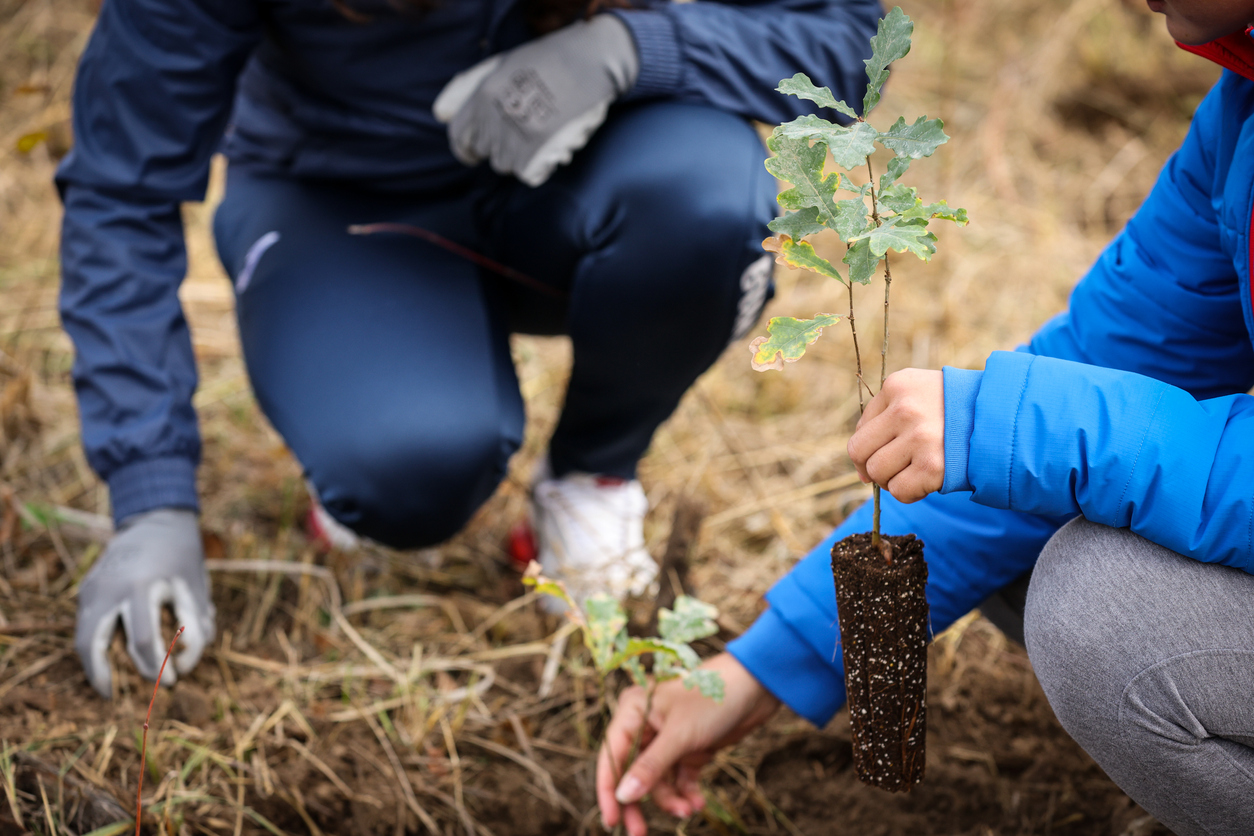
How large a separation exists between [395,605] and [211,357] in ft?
3.32

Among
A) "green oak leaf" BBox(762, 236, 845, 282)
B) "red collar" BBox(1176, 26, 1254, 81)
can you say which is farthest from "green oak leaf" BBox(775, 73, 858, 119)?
"red collar" BBox(1176, 26, 1254, 81)

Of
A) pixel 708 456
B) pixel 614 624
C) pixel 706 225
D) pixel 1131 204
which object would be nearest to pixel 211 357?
pixel 708 456

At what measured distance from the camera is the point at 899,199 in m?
0.75

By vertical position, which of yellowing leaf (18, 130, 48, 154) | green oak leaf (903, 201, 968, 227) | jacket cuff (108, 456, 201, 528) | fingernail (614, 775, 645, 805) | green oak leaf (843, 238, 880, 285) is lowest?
jacket cuff (108, 456, 201, 528)

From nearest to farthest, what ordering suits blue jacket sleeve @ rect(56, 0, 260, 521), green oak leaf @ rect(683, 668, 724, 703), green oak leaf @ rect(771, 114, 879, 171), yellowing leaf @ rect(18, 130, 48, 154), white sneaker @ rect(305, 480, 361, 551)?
1. green oak leaf @ rect(771, 114, 879, 171)
2. green oak leaf @ rect(683, 668, 724, 703)
3. blue jacket sleeve @ rect(56, 0, 260, 521)
4. yellowing leaf @ rect(18, 130, 48, 154)
5. white sneaker @ rect(305, 480, 361, 551)

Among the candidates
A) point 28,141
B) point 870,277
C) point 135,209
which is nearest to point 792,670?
point 870,277

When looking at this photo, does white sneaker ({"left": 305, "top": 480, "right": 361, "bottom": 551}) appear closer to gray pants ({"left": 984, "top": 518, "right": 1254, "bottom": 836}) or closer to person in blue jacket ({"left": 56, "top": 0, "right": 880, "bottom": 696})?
person in blue jacket ({"left": 56, "top": 0, "right": 880, "bottom": 696})

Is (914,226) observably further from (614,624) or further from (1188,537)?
(614,624)

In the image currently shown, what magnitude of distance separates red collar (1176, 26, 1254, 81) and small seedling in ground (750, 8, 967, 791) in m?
0.29

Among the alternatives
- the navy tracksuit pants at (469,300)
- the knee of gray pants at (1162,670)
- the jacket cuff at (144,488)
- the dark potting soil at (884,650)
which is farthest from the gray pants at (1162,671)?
the jacket cuff at (144,488)

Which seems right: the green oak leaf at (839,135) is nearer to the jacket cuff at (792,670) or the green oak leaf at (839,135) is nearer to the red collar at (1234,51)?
the red collar at (1234,51)

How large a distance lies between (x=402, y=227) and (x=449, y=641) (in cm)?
64

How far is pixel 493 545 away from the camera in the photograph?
5.89 feet

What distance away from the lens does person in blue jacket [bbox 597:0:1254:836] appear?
78 centimetres
